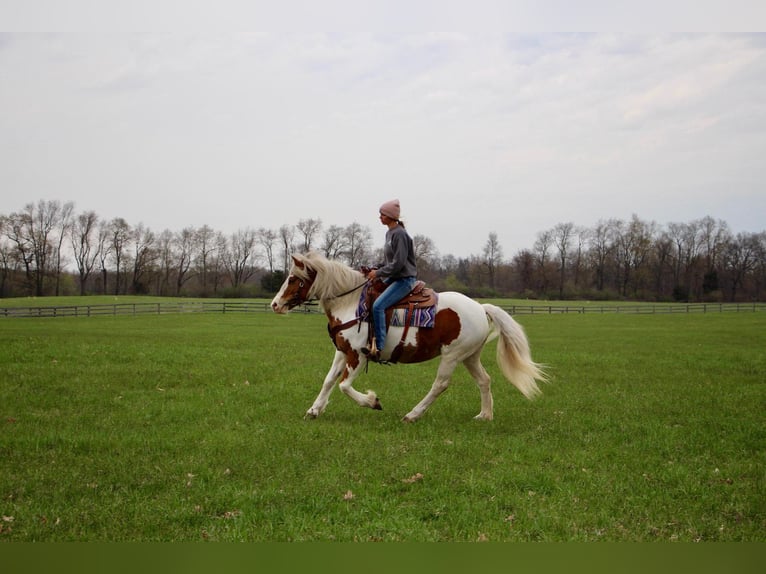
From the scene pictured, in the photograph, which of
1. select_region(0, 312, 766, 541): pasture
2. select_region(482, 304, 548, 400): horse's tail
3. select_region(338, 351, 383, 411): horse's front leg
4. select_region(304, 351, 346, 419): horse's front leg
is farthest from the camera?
select_region(482, 304, 548, 400): horse's tail

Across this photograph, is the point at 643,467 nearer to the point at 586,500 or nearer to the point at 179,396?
the point at 586,500

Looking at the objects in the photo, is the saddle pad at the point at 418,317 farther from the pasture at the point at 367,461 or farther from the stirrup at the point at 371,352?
the pasture at the point at 367,461

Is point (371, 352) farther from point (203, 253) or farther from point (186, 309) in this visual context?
point (203, 253)

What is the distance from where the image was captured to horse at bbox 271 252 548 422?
27.9ft

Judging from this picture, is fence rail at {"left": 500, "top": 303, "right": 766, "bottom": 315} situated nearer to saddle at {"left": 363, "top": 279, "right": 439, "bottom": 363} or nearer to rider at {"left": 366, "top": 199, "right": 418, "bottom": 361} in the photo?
saddle at {"left": 363, "top": 279, "right": 439, "bottom": 363}

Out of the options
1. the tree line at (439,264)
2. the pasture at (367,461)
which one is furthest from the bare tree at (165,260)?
the pasture at (367,461)

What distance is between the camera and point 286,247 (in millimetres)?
78938

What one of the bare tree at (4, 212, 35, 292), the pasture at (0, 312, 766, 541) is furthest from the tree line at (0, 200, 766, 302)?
the pasture at (0, 312, 766, 541)

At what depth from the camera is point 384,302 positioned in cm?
839

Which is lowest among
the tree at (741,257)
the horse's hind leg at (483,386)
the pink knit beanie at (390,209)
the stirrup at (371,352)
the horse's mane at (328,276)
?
the horse's hind leg at (483,386)

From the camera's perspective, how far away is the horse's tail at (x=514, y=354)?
351 inches

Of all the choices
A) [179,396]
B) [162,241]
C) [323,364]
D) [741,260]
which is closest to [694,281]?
[741,260]

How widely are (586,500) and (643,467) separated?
152 cm

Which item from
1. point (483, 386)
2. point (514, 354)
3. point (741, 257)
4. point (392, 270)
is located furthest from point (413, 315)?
point (741, 257)
